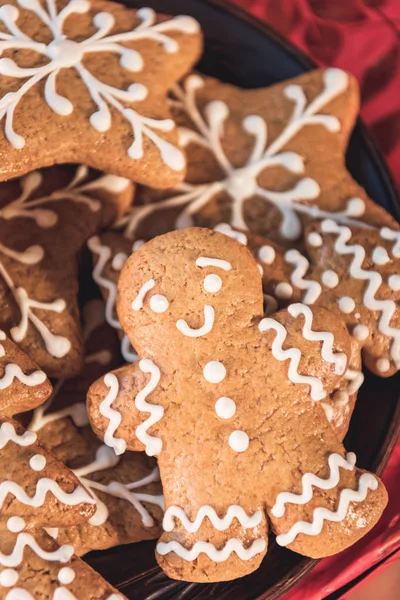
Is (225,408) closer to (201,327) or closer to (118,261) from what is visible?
(201,327)

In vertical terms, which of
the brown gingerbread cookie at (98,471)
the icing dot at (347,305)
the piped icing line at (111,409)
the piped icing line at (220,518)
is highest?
the icing dot at (347,305)

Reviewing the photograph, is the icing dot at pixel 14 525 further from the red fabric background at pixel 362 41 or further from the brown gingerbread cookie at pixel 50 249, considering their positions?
the red fabric background at pixel 362 41

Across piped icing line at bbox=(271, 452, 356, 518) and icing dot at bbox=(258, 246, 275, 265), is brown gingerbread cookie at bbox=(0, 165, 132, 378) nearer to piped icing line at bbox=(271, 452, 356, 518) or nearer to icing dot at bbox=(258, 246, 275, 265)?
icing dot at bbox=(258, 246, 275, 265)

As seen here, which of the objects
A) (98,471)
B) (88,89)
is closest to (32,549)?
(98,471)

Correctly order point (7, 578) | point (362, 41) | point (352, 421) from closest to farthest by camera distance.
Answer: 1. point (7, 578)
2. point (352, 421)
3. point (362, 41)

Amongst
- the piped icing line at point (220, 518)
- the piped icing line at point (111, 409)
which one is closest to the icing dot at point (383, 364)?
the piped icing line at point (220, 518)

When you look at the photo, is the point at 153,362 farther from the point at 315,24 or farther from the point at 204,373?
the point at 315,24
